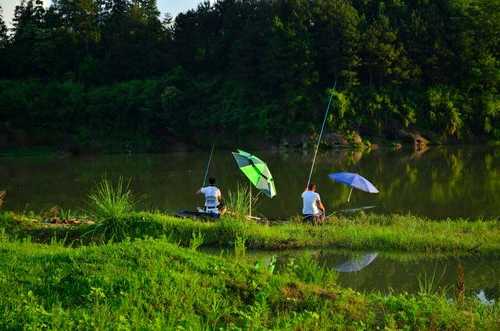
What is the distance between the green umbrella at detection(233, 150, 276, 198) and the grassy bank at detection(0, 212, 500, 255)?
4.45 ft

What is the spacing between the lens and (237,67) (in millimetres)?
48500

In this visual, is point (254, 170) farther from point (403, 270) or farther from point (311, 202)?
point (403, 270)

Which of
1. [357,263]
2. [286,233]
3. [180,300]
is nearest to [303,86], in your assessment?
[286,233]

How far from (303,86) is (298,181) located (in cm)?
2324

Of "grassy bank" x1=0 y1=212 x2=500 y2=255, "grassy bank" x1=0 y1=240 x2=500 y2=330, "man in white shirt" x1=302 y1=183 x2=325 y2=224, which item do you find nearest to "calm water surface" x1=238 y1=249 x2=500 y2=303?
"grassy bank" x1=0 y1=212 x2=500 y2=255

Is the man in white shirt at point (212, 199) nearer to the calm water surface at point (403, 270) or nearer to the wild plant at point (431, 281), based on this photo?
the calm water surface at point (403, 270)

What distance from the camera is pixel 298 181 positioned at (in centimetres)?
2372

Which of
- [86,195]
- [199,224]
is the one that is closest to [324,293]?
[199,224]

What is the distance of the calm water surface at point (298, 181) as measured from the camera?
17484mm

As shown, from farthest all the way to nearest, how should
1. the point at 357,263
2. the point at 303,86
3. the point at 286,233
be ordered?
1. the point at 303,86
2. the point at 286,233
3. the point at 357,263

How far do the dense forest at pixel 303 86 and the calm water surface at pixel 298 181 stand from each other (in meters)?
8.62

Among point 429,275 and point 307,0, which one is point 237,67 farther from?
point 429,275

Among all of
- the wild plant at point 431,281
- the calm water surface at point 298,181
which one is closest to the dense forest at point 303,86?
the calm water surface at point 298,181

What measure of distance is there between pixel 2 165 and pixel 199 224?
93.9 feet
